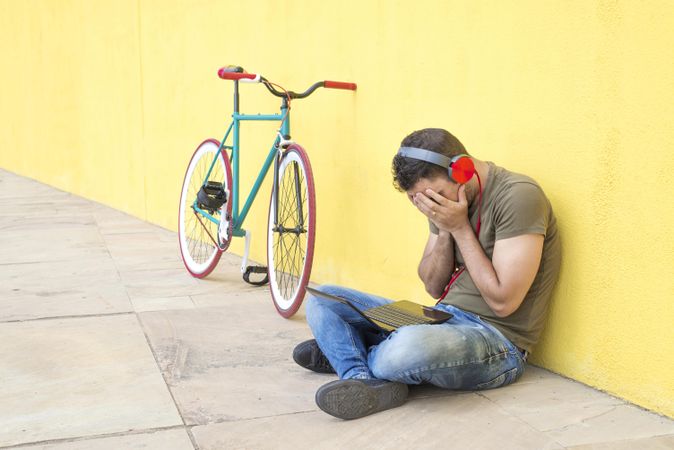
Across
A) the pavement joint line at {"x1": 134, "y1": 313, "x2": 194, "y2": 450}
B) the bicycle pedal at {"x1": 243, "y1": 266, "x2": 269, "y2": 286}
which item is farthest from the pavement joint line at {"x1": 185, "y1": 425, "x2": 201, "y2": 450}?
the bicycle pedal at {"x1": 243, "y1": 266, "x2": 269, "y2": 286}

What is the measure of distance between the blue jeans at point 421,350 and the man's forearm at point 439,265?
0.38 feet

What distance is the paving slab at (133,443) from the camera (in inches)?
109

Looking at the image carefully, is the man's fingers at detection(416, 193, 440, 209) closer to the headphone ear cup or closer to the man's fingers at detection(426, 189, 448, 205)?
the man's fingers at detection(426, 189, 448, 205)

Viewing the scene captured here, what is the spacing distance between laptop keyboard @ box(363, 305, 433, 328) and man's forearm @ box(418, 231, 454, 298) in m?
0.21

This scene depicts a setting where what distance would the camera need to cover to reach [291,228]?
470cm

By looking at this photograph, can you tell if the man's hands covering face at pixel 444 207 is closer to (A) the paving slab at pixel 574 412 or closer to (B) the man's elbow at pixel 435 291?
(B) the man's elbow at pixel 435 291

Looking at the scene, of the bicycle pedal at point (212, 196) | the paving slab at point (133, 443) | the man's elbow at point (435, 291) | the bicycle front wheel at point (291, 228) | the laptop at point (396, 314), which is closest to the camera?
the paving slab at point (133, 443)

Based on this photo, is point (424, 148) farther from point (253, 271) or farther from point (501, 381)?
point (253, 271)

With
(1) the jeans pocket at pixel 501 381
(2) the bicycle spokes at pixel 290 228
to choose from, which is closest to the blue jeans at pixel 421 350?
(1) the jeans pocket at pixel 501 381

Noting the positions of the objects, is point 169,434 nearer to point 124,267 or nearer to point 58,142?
point 124,267

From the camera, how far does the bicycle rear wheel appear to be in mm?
5203

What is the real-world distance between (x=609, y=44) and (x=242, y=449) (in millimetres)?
1868

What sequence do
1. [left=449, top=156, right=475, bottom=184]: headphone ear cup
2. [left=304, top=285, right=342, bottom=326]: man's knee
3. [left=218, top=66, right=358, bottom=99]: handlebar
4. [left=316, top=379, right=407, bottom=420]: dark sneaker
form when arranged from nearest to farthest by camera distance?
[left=316, top=379, right=407, bottom=420]: dark sneaker < [left=449, top=156, right=475, bottom=184]: headphone ear cup < [left=304, top=285, right=342, bottom=326]: man's knee < [left=218, top=66, right=358, bottom=99]: handlebar

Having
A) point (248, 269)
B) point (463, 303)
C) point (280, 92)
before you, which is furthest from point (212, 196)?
point (463, 303)
